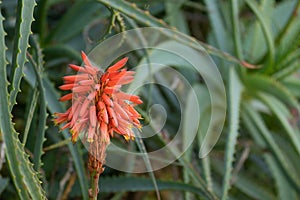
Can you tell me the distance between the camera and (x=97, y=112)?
2.02 ft

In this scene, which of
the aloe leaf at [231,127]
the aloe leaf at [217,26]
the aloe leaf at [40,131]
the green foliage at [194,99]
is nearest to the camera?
the aloe leaf at [40,131]

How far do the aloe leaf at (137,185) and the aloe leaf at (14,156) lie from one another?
1.24 feet

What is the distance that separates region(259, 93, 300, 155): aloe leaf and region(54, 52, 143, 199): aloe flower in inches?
24.8

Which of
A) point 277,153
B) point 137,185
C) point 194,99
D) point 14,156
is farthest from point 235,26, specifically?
point 14,156

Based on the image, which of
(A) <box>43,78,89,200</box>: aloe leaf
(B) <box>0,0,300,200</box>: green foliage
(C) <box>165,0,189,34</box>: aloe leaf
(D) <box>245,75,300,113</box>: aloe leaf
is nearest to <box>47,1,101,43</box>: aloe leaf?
(B) <box>0,0,300,200</box>: green foliage

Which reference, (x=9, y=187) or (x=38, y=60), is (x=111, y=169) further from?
(x=38, y=60)

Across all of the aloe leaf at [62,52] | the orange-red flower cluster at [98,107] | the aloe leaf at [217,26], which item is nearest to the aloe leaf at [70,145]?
the aloe leaf at [62,52]

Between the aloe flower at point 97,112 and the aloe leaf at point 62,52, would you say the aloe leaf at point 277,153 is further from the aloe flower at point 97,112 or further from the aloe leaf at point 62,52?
the aloe flower at point 97,112

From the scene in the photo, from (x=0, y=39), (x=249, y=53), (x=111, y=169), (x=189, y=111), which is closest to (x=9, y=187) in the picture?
(x=111, y=169)

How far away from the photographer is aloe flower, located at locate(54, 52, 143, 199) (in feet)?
1.99

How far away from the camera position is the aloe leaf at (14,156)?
572mm

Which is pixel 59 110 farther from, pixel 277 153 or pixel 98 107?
pixel 277 153

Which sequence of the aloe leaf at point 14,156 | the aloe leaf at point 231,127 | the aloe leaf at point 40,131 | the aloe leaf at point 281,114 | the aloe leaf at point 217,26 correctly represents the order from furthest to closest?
the aloe leaf at point 217,26 < the aloe leaf at point 281,114 < the aloe leaf at point 231,127 < the aloe leaf at point 40,131 < the aloe leaf at point 14,156

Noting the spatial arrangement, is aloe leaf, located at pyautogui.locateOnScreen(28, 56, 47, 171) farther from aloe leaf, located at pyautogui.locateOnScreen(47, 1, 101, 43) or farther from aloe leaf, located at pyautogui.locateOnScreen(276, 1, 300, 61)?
aloe leaf, located at pyautogui.locateOnScreen(276, 1, 300, 61)
